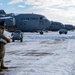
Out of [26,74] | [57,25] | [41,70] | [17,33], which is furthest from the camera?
[57,25]

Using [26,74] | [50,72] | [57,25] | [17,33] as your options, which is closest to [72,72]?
[50,72]

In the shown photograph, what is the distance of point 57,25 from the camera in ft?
419

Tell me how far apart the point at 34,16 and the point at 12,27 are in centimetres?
614

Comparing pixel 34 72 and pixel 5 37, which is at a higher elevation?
pixel 5 37

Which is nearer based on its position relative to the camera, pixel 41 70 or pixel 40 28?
pixel 41 70

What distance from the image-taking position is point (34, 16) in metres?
76.7

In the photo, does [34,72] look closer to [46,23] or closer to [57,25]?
[46,23]

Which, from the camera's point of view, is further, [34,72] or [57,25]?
[57,25]

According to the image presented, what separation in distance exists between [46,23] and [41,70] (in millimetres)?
65892

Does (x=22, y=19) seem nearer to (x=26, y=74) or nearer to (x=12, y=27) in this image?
(x=12, y=27)

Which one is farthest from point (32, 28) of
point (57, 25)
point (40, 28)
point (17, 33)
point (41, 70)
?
point (41, 70)

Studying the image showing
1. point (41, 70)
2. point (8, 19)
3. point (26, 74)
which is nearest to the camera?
point (26, 74)

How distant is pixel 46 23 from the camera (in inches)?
3034

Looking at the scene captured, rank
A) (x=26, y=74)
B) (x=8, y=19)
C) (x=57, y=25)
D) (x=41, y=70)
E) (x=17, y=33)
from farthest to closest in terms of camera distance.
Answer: (x=57, y=25) < (x=8, y=19) < (x=17, y=33) < (x=41, y=70) < (x=26, y=74)
